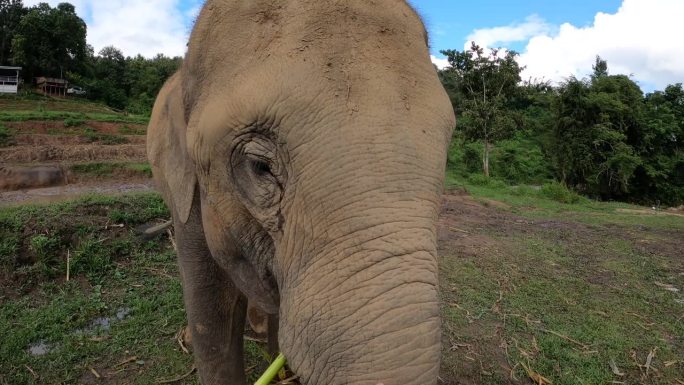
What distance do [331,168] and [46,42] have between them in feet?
174

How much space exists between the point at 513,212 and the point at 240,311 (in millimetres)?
12953

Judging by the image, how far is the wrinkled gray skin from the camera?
14148mm

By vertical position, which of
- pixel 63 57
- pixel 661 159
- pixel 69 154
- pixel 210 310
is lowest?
pixel 69 154

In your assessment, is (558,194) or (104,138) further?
(104,138)

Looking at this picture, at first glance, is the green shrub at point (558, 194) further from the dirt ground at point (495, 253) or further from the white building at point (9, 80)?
the white building at point (9, 80)

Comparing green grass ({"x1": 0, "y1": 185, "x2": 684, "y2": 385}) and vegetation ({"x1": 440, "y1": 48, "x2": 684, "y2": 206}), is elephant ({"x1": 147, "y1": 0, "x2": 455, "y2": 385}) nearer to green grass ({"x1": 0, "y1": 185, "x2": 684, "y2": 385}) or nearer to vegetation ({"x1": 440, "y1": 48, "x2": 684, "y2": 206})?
green grass ({"x1": 0, "y1": 185, "x2": 684, "y2": 385})

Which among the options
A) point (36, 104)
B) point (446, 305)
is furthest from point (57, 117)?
point (446, 305)

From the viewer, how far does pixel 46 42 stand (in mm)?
44031

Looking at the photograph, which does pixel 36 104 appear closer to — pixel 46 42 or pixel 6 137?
pixel 6 137

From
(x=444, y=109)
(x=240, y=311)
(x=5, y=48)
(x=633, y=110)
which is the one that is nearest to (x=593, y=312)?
(x=240, y=311)

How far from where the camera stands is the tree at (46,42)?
141 feet

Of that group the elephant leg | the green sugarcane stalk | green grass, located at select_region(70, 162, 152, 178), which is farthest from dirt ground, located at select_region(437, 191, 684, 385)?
green grass, located at select_region(70, 162, 152, 178)

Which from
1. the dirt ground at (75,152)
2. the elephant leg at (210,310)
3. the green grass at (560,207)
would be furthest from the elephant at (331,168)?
the green grass at (560,207)

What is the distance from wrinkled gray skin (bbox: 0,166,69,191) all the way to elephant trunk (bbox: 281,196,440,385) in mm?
16009
